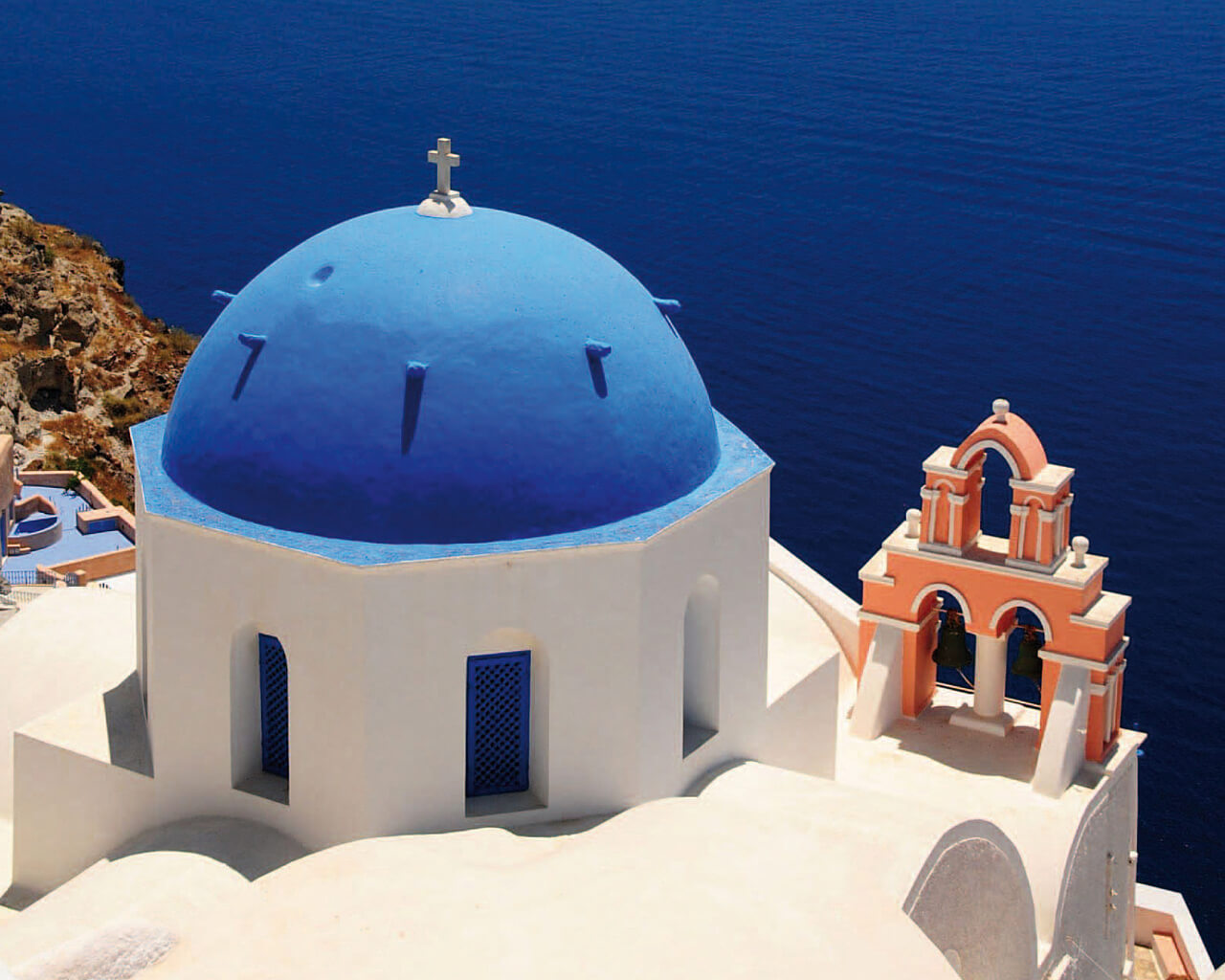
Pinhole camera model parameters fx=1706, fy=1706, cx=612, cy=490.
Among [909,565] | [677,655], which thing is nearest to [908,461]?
[909,565]

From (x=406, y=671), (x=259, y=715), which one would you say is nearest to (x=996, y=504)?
(x=259, y=715)

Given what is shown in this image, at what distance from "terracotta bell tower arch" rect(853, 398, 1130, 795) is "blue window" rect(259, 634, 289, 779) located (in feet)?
21.3

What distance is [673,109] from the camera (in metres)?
63.9

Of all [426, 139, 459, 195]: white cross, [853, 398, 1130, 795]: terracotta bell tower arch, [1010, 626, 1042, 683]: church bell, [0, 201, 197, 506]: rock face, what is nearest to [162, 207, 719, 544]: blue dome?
[426, 139, 459, 195]: white cross

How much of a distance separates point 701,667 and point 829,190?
1706 inches

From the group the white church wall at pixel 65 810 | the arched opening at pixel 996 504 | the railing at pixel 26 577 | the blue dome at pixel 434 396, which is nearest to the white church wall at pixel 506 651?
the blue dome at pixel 434 396

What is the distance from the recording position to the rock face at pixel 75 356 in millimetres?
38062

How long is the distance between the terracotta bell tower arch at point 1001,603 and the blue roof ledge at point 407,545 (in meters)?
3.50

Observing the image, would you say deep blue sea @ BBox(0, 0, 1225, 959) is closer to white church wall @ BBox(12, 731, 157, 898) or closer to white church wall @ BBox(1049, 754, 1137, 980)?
white church wall @ BBox(1049, 754, 1137, 980)

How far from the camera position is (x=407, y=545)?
39.4 ft

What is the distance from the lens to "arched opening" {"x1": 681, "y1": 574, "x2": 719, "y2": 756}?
44.6 feet

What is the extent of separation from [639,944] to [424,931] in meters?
1.33

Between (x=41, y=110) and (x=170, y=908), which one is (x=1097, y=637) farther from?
(x=41, y=110)

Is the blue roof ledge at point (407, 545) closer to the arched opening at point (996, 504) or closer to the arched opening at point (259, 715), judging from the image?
the arched opening at point (259, 715)
